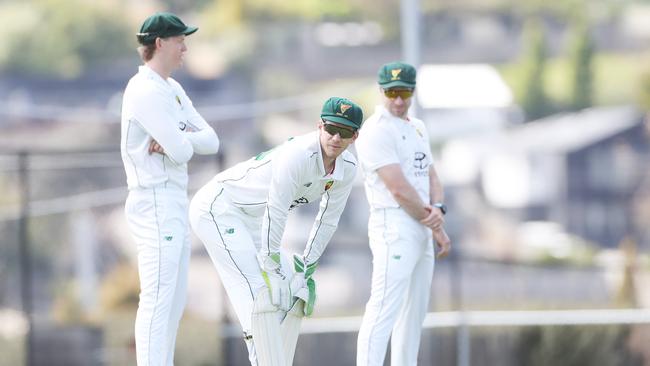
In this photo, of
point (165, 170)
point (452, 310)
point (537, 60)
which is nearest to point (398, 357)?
point (165, 170)

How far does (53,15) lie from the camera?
23359 millimetres

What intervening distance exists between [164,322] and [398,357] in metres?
1.49

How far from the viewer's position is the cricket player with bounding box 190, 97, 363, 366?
6555 millimetres

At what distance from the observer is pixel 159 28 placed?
702 cm

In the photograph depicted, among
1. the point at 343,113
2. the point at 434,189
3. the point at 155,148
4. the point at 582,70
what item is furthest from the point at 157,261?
the point at 582,70

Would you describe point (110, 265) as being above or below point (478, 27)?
below

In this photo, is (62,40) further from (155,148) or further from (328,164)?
(328,164)

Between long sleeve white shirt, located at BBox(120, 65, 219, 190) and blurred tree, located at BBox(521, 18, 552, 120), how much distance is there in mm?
14523

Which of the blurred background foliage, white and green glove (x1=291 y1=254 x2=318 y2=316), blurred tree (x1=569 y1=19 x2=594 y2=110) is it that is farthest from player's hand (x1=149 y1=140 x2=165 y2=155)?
blurred tree (x1=569 y1=19 x2=594 y2=110)

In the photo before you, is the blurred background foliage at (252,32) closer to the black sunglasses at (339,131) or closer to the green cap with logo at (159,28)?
the green cap with logo at (159,28)

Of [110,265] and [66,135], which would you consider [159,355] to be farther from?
[66,135]

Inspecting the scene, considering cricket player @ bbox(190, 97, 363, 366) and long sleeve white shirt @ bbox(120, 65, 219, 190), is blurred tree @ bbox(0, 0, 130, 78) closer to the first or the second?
long sleeve white shirt @ bbox(120, 65, 219, 190)

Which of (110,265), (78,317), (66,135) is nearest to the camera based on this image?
(78,317)

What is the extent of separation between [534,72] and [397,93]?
14180mm
